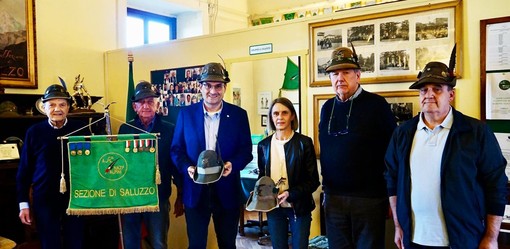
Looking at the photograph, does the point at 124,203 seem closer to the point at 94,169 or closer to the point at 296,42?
the point at 94,169

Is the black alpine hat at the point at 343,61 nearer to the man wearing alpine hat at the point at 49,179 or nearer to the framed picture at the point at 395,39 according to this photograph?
the framed picture at the point at 395,39

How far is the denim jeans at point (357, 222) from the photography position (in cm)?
220

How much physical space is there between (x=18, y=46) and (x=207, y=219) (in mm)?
3191

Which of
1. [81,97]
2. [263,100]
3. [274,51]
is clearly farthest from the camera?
[81,97]

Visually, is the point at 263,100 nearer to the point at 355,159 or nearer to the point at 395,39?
the point at 395,39

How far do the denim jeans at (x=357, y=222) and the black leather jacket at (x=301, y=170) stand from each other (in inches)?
5.9

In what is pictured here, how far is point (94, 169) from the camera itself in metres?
2.61

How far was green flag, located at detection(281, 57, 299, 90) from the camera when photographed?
142 inches

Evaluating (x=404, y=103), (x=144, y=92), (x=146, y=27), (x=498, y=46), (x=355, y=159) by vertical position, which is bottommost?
(x=355, y=159)

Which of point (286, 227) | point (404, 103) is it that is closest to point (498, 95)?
point (404, 103)

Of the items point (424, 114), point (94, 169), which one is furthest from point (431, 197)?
point (94, 169)

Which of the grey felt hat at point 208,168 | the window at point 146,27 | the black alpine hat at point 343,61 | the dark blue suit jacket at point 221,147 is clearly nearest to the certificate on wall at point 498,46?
the black alpine hat at point 343,61

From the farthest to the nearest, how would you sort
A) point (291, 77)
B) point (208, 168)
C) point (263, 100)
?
point (263, 100) → point (291, 77) → point (208, 168)

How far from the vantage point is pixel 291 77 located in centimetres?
380
